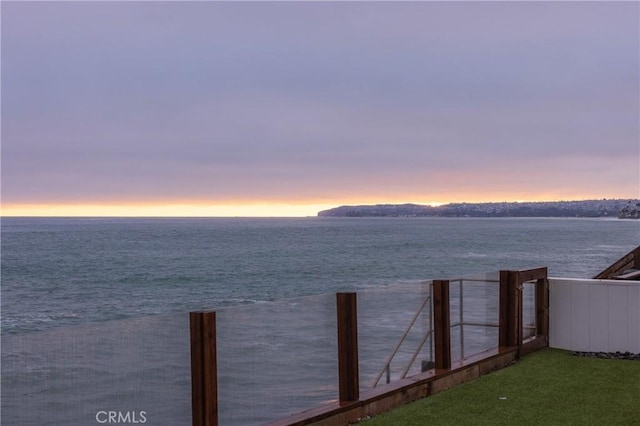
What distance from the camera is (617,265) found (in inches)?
579

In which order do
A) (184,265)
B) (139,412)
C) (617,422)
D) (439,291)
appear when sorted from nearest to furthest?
(139,412)
(617,422)
(439,291)
(184,265)

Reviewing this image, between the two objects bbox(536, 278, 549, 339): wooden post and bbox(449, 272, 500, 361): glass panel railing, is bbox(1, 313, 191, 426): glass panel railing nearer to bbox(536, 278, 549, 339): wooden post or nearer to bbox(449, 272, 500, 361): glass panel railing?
bbox(449, 272, 500, 361): glass panel railing

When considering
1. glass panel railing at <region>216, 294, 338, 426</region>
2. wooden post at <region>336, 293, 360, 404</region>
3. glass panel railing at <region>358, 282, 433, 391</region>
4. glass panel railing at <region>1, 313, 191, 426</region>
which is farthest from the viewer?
glass panel railing at <region>358, 282, 433, 391</region>

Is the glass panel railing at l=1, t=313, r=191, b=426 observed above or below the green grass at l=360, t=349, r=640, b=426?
above

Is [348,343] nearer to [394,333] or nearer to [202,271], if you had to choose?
[394,333]

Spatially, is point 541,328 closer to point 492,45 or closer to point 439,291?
point 439,291

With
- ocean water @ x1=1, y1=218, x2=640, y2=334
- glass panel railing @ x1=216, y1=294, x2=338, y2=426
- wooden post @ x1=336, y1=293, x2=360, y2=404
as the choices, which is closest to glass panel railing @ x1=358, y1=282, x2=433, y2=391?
wooden post @ x1=336, y1=293, x2=360, y2=404

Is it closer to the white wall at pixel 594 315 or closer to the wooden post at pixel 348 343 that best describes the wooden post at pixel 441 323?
the wooden post at pixel 348 343

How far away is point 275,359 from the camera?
5973mm

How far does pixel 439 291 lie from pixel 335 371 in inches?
69.0

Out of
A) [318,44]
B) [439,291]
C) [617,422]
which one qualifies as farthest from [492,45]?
[617,422]

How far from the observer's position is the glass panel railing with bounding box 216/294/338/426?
5.51m

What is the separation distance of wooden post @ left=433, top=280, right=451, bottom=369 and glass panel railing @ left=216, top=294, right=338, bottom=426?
1569 mm

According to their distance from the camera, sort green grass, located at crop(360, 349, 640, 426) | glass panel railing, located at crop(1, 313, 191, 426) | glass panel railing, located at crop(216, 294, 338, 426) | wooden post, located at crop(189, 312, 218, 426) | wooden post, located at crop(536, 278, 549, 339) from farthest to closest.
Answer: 1. wooden post, located at crop(536, 278, 549, 339)
2. green grass, located at crop(360, 349, 640, 426)
3. glass panel railing, located at crop(216, 294, 338, 426)
4. wooden post, located at crop(189, 312, 218, 426)
5. glass panel railing, located at crop(1, 313, 191, 426)
